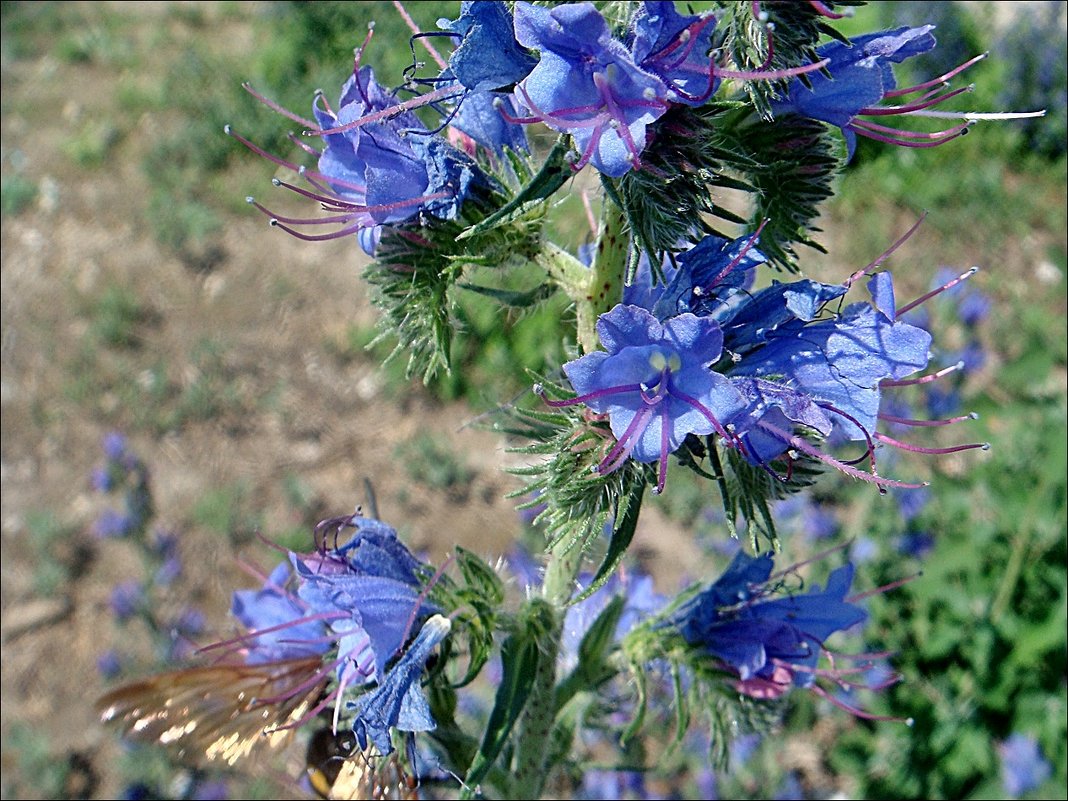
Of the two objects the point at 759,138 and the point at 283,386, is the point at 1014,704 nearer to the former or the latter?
the point at 759,138

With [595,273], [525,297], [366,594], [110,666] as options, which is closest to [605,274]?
[595,273]

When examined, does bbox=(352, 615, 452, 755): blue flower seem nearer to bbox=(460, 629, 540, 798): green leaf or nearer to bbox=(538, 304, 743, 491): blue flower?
bbox=(460, 629, 540, 798): green leaf

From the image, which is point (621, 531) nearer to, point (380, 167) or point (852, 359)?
point (852, 359)

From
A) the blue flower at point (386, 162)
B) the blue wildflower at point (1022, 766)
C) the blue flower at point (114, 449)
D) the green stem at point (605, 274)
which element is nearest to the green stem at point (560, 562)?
the green stem at point (605, 274)

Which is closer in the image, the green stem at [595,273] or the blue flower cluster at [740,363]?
the blue flower cluster at [740,363]

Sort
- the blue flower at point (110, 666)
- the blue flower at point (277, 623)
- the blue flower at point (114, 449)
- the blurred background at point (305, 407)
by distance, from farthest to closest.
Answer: the blue flower at point (114, 449) < the blue flower at point (110, 666) < the blurred background at point (305, 407) < the blue flower at point (277, 623)

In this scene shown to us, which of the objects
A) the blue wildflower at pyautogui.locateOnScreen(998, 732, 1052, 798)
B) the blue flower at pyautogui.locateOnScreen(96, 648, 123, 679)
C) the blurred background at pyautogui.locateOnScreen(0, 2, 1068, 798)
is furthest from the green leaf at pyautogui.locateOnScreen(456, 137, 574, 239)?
the blue flower at pyautogui.locateOnScreen(96, 648, 123, 679)

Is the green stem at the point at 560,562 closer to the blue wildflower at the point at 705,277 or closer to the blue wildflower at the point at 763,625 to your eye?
the blue wildflower at the point at 705,277
